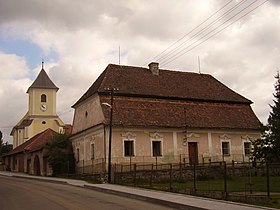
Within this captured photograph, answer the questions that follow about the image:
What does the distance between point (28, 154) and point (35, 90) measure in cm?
2436

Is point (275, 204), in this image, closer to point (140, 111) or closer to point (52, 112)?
point (140, 111)

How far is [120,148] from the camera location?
3747cm

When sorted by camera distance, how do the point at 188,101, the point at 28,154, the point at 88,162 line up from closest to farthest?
the point at 88,162 → the point at 188,101 → the point at 28,154

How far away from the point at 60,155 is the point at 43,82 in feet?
127

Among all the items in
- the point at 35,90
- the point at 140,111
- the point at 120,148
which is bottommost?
the point at 120,148

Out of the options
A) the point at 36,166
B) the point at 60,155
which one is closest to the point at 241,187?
the point at 60,155

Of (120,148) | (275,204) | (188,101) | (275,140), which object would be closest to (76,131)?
(120,148)

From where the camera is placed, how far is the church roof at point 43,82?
77.3 metres

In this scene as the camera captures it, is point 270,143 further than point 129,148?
No

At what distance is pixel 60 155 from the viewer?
4238cm

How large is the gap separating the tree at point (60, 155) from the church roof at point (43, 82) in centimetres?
3453

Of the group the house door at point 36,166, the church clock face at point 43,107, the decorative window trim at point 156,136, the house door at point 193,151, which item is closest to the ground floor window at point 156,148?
the decorative window trim at point 156,136

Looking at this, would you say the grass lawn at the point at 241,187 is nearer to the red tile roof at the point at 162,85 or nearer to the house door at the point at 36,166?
the red tile roof at the point at 162,85

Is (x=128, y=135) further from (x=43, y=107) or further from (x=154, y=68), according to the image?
(x=43, y=107)
